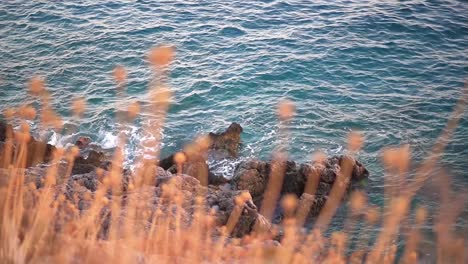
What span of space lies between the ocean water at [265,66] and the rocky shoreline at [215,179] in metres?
0.90

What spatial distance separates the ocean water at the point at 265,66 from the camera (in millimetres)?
16141

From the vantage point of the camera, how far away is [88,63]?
19938 mm

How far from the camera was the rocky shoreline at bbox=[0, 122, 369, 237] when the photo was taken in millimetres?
8680

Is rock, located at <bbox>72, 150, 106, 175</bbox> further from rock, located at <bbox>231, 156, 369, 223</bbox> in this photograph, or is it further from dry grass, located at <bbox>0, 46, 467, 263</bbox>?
rock, located at <bbox>231, 156, 369, 223</bbox>

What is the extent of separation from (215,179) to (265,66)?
7105mm

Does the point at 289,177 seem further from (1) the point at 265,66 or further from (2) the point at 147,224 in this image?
(1) the point at 265,66

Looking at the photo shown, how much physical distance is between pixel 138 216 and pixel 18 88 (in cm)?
1346

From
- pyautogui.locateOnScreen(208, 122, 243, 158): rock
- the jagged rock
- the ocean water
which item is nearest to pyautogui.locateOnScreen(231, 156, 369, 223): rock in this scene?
the jagged rock

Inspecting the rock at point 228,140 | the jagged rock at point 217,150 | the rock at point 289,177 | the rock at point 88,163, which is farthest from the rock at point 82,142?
the rock at point 289,177

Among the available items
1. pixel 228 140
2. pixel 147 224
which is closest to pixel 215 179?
pixel 228 140

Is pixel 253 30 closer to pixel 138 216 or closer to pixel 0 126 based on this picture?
pixel 0 126

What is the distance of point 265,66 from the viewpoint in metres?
19.4

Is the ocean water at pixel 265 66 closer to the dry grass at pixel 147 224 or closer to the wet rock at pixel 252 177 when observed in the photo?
the wet rock at pixel 252 177

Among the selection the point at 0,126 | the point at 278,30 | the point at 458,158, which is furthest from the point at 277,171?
the point at 278,30
